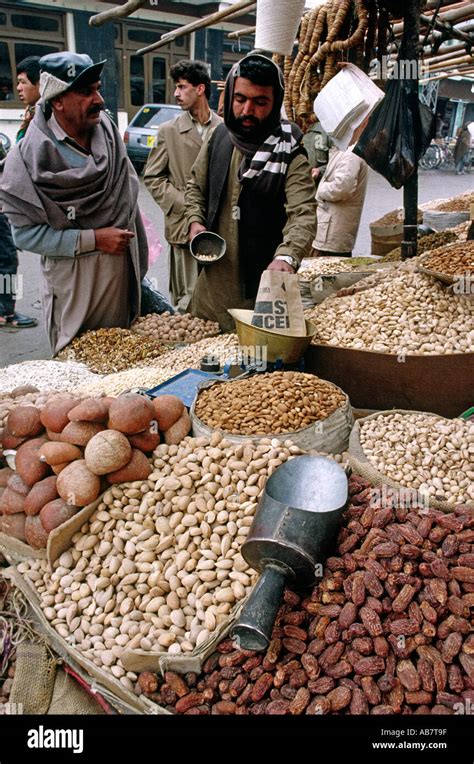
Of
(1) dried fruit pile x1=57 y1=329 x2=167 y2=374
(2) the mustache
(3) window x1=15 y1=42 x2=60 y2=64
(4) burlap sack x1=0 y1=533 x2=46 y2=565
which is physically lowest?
(4) burlap sack x1=0 y1=533 x2=46 y2=565

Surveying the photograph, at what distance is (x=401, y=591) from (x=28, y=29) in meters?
14.6

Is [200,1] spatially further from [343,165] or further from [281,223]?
[281,223]

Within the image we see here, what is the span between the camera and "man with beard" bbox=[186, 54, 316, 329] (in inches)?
118

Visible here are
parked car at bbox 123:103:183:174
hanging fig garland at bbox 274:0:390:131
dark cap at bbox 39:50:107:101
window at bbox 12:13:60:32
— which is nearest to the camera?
dark cap at bbox 39:50:107:101

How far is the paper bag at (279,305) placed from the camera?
252cm

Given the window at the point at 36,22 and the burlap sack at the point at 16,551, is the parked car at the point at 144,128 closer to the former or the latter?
the window at the point at 36,22

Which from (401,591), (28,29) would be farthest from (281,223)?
(28,29)

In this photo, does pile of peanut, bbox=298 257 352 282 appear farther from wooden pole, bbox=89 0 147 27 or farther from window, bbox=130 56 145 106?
window, bbox=130 56 145 106

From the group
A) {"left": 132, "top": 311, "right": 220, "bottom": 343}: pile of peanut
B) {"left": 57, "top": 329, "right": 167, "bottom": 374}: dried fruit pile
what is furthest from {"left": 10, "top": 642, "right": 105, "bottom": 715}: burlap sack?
{"left": 132, "top": 311, "right": 220, "bottom": 343}: pile of peanut

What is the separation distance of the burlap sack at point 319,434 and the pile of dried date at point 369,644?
44 centimetres

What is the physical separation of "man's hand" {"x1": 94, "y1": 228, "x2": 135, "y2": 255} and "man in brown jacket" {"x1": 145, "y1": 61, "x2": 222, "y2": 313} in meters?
1.12

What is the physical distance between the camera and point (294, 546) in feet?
5.11

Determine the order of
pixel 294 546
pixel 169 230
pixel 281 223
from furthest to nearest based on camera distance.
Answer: pixel 169 230
pixel 281 223
pixel 294 546

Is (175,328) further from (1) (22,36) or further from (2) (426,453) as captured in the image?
(1) (22,36)
